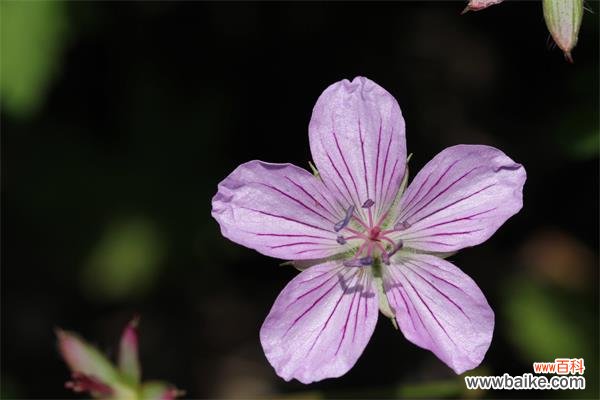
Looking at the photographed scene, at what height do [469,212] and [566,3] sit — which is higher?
[566,3]

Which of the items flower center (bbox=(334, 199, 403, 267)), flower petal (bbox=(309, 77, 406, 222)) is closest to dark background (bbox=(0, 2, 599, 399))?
flower center (bbox=(334, 199, 403, 267))

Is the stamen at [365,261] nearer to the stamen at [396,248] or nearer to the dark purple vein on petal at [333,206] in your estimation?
the stamen at [396,248]

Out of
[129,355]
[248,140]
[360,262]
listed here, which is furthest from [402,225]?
[248,140]

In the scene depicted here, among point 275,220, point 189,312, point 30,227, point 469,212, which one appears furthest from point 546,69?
point 30,227

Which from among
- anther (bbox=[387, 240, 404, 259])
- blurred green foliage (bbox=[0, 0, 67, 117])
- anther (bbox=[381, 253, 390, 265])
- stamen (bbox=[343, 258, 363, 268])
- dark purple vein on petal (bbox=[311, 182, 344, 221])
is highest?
blurred green foliage (bbox=[0, 0, 67, 117])

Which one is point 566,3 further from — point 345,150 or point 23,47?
point 23,47

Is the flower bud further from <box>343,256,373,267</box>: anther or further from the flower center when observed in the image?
<box>343,256,373,267</box>: anther

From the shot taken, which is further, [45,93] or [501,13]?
[501,13]

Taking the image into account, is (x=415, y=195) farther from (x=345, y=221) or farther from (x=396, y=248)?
(x=345, y=221)
